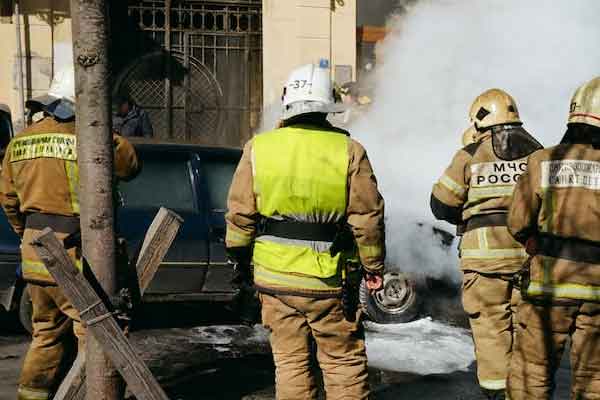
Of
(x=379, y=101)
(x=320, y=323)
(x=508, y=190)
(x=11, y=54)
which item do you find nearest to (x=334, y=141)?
(x=320, y=323)

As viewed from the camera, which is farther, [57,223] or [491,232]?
[491,232]

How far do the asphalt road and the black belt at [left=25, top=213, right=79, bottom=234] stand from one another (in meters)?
1.39

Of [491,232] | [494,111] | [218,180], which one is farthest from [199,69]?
[491,232]

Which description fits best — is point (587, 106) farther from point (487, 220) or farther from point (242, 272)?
point (242, 272)

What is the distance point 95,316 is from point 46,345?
1452 mm

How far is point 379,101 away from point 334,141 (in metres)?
6.06

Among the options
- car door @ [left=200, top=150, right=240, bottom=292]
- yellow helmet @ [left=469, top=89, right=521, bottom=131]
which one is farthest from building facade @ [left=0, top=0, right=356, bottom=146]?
yellow helmet @ [left=469, top=89, right=521, bottom=131]

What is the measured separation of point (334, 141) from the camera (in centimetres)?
378

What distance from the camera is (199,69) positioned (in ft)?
40.9

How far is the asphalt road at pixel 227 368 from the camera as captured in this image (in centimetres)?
519

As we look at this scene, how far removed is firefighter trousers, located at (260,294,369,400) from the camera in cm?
377

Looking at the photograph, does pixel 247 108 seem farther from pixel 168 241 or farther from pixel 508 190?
pixel 168 241

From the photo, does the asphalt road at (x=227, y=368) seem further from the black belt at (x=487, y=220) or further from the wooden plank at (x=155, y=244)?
the wooden plank at (x=155, y=244)

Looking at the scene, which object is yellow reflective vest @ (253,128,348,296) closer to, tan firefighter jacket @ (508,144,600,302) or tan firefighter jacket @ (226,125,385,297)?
tan firefighter jacket @ (226,125,385,297)
